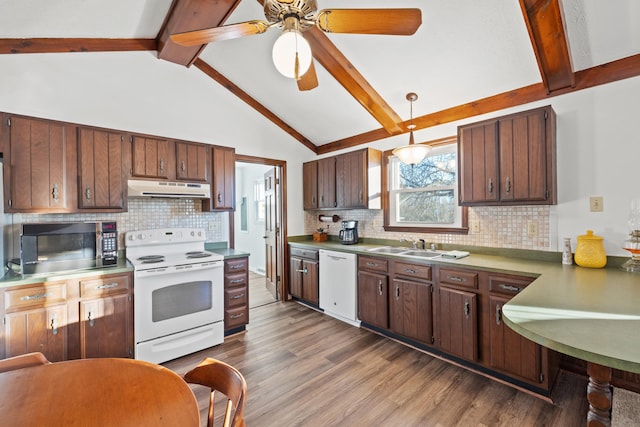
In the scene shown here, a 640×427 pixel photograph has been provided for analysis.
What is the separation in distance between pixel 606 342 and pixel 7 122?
3.87 metres

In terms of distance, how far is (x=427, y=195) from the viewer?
3.35 meters

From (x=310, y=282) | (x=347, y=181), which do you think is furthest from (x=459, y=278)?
(x=310, y=282)

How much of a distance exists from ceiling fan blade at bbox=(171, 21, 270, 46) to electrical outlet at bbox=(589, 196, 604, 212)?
107 inches

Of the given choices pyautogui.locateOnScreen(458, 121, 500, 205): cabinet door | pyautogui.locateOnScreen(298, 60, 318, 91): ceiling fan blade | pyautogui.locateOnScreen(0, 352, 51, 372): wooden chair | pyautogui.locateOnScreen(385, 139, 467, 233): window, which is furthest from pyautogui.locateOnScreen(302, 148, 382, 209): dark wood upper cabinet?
pyautogui.locateOnScreen(0, 352, 51, 372): wooden chair

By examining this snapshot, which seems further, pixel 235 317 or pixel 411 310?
pixel 235 317

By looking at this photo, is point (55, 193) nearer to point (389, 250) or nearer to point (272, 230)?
point (272, 230)

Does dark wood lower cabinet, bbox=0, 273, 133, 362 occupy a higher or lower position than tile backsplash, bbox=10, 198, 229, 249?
lower

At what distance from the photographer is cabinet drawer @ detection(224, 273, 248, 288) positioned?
10.1ft

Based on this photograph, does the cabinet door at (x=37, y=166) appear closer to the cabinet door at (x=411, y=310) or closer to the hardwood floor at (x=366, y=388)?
the hardwood floor at (x=366, y=388)

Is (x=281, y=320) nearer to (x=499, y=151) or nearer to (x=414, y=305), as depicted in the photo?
(x=414, y=305)

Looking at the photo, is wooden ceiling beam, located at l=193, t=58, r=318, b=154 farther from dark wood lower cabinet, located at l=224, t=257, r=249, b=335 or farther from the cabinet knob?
dark wood lower cabinet, located at l=224, t=257, r=249, b=335

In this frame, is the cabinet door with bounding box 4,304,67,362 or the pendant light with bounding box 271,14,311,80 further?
the cabinet door with bounding box 4,304,67,362

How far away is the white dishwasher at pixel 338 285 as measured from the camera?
10.8 feet

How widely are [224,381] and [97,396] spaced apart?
0.41m
